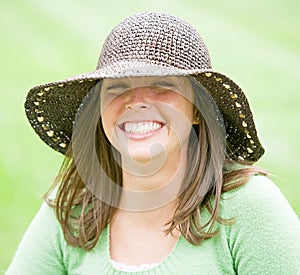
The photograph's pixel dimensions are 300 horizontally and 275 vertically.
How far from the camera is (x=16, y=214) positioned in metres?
2.90

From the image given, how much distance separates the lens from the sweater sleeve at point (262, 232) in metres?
1.55

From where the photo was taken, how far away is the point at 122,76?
1.55 metres

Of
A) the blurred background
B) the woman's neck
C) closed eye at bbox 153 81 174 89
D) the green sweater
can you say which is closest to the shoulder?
the green sweater

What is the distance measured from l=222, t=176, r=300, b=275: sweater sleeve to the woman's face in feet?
0.68

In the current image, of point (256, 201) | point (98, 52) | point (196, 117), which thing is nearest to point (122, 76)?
point (196, 117)

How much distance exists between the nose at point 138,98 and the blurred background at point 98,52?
1.38m

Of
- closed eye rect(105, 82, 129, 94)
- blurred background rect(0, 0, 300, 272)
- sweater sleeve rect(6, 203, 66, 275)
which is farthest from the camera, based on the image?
blurred background rect(0, 0, 300, 272)

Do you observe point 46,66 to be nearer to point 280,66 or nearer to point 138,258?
point 280,66

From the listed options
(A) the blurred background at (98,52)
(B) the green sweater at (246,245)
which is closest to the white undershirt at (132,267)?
(B) the green sweater at (246,245)

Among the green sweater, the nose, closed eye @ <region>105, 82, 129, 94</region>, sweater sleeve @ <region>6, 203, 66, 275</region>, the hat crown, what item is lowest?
sweater sleeve @ <region>6, 203, 66, 275</region>

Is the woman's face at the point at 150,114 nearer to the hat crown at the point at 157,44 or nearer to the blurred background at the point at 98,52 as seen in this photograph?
the hat crown at the point at 157,44

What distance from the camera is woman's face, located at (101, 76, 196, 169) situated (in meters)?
1.64

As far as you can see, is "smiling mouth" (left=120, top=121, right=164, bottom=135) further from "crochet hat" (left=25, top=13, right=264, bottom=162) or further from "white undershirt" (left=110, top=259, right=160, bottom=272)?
"white undershirt" (left=110, top=259, right=160, bottom=272)

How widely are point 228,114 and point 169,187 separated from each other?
23 cm
